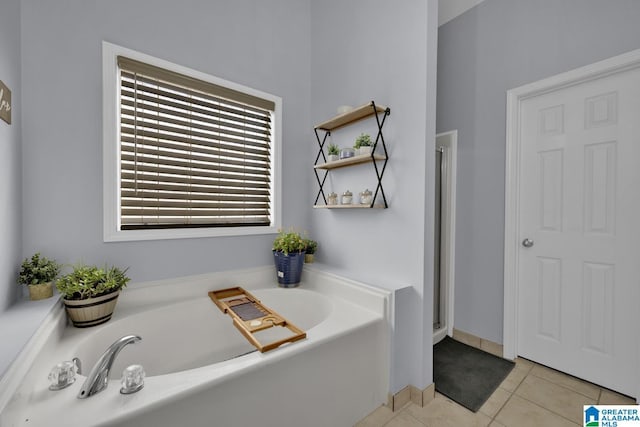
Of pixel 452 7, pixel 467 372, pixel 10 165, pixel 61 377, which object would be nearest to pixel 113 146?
pixel 10 165

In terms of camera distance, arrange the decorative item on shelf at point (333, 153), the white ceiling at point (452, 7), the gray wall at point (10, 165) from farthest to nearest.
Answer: the white ceiling at point (452, 7)
the decorative item on shelf at point (333, 153)
the gray wall at point (10, 165)

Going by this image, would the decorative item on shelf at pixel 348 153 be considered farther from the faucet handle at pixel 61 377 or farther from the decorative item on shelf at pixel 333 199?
the faucet handle at pixel 61 377

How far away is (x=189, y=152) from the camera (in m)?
1.77

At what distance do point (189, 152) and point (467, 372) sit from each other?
243 centimetres

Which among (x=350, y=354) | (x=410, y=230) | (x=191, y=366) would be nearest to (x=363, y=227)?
(x=410, y=230)

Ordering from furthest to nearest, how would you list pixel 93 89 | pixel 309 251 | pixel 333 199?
pixel 309 251 → pixel 333 199 → pixel 93 89

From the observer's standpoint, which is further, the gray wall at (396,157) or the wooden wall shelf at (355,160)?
the wooden wall shelf at (355,160)

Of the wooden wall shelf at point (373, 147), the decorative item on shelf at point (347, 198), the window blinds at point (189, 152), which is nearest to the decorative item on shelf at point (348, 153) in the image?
the wooden wall shelf at point (373, 147)

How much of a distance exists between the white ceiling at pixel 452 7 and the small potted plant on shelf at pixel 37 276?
3261 millimetres

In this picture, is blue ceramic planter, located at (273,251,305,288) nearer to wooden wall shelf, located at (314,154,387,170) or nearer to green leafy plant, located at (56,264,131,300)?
wooden wall shelf, located at (314,154,387,170)

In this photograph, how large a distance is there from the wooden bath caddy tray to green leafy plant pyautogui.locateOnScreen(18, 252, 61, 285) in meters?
0.80

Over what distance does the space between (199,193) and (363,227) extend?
117cm

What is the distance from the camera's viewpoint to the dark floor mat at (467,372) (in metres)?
1.60

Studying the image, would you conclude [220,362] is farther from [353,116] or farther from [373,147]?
[353,116]
